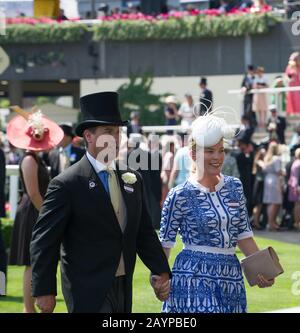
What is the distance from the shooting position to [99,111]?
643 cm

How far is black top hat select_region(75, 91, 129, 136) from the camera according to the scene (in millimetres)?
6367

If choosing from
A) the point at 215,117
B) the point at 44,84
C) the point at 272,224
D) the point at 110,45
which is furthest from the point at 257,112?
the point at 215,117

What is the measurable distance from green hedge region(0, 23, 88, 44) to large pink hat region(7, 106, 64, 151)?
2368cm

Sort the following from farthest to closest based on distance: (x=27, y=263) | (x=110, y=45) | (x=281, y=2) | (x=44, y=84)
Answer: (x=44, y=84)
(x=110, y=45)
(x=281, y=2)
(x=27, y=263)

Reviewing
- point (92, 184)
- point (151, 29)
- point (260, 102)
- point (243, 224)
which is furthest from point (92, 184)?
point (151, 29)

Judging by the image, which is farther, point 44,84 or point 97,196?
point 44,84

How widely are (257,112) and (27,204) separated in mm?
16048

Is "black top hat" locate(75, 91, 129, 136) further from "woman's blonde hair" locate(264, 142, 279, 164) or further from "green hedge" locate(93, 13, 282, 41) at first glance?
"green hedge" locate(93, 13, 282, 41)

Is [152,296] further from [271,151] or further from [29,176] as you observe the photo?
[271,151]

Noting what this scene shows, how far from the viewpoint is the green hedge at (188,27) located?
30203mm

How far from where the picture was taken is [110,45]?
33.6 m

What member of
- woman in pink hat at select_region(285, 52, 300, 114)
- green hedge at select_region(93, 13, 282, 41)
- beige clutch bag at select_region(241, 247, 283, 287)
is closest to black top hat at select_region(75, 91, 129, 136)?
beige clutch bag at select_region(241, 247, 283, 287)

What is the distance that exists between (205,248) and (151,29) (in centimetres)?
2632
